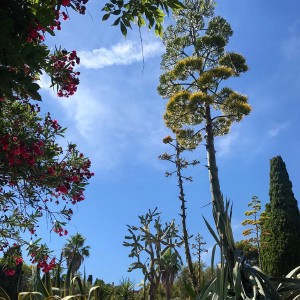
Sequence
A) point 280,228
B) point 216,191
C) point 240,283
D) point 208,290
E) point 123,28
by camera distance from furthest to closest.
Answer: point 280,228 < point 216,191 < point 208,290 < point 240,283 < point 123,28

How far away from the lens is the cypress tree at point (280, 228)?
957 inches

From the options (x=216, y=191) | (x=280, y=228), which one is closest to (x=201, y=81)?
(x=216, y=191)

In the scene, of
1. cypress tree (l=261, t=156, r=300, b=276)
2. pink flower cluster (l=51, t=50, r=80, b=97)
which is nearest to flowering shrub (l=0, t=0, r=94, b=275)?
pink flower cluster (l=51, t=50, r=80, b=97)

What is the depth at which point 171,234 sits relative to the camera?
8.80 metres

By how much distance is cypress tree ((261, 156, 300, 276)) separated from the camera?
24297 mm

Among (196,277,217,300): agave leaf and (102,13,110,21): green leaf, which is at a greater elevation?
(102,13,110,21): green leaf

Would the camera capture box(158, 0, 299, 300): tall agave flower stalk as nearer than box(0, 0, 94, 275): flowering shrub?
No

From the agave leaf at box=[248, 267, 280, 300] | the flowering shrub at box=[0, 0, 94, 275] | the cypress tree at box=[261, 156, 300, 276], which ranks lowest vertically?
the agave leaf at box=[248, 267, 280, 300]

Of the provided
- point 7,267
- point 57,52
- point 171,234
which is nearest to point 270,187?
point 171,234

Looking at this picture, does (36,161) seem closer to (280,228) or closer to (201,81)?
(201,81)

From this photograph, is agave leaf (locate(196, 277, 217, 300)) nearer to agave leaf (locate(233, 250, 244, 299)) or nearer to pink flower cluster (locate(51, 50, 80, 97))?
agave leaf (locate(233, 250, 244, 299))

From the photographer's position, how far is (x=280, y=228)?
2559 centimetres

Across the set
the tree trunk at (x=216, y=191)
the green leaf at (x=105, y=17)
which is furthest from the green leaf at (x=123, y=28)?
the tree trunk at (x=216, y=191)

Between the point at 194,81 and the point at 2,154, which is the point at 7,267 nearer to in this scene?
the point at 2,154
